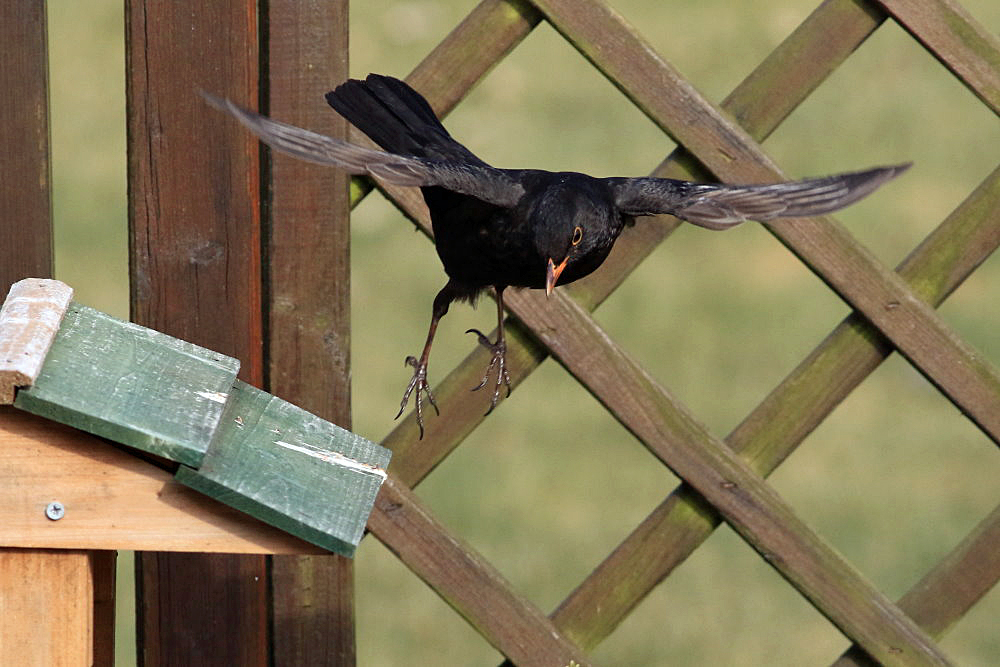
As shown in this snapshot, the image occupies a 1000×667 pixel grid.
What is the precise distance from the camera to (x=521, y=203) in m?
2.14

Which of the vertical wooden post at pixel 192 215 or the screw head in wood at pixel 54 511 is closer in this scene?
the screw head in wood at pixel 54 511

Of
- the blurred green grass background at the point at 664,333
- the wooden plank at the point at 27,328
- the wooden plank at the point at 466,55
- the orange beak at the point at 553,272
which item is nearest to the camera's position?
the wooden plank at the point at 27,328

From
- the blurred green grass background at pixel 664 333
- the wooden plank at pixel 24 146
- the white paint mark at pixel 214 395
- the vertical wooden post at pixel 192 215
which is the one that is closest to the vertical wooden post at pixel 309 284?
the vertical wooden post at pixel 192 215

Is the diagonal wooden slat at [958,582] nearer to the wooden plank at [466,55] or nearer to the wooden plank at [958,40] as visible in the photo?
the wooden plank at [958,40]

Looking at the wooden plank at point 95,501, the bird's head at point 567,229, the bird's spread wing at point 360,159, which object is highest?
the bird's head at point 567,229

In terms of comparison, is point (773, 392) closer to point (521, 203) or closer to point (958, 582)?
point (958, 582)

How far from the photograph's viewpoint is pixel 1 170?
236 centimetres

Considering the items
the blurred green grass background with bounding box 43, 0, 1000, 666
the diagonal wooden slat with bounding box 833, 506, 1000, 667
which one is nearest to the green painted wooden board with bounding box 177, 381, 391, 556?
the diagonal wooden slat with bounding box 833, 506, 1000, 667

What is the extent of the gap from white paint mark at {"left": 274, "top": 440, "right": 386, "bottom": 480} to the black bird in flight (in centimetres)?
37

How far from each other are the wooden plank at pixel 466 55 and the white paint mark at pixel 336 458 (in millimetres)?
786

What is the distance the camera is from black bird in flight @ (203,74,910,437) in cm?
200

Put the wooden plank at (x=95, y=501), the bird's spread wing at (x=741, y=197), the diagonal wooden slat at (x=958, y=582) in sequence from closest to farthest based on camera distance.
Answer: the wooden plank at (x=95, y=501) → the bird's spread wing at (x=741, y=197) → the diagonal wooden slat at (x=958, y=582)

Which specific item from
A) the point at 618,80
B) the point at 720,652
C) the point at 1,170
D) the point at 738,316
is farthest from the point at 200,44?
the point at 738,316

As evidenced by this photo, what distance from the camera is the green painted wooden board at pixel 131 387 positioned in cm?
159
